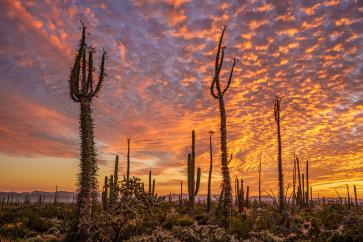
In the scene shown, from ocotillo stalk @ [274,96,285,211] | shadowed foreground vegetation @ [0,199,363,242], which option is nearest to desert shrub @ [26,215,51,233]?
shadowed foreground vegetation @ [0,199,363,242]

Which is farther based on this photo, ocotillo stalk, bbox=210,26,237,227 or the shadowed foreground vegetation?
ocotillo stalk, bbox=210,26,237,227

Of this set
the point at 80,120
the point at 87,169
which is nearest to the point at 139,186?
the point at 87,169

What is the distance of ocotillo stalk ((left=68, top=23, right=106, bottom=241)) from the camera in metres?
13.2

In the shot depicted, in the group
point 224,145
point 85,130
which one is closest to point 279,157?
point 224,145

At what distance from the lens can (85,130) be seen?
1410 centimetres

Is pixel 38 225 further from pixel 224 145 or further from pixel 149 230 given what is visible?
pixel 224 145

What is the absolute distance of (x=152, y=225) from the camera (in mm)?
20641

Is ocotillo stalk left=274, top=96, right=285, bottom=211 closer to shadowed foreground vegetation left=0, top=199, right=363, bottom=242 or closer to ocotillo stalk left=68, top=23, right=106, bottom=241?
shadowed foreground vegetation left=0, top=199, right=363, bottom=242

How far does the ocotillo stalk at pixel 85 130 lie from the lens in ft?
43.3

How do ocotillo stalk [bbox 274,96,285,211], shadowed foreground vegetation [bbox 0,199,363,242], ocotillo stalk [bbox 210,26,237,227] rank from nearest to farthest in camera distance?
1. shadowed foreground vegetation [bbox 0,199,363,242]
2. ocotillo stalk [bbox 210,26,237,227]
3. ocotillo stalk [bbox 274,96,285,211]

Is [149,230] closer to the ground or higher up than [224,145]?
closer to the ground

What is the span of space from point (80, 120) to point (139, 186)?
146 inches

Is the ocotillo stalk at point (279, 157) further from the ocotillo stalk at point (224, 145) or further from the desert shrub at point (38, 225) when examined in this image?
the desert shrub at point (38, 225)

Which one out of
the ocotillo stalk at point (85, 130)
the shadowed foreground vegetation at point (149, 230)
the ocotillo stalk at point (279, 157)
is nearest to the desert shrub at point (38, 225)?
the shadowed foreground vegetation at point (149, 230)
